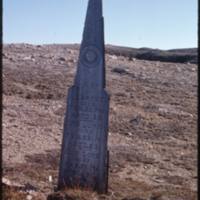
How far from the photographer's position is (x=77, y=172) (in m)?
8.52

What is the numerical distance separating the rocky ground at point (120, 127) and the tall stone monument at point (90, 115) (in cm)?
47

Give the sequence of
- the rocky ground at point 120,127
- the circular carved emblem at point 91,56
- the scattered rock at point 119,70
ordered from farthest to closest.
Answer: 1. the scattered rock at point 119,70
2. the rocky ground at point 120,127
3. the circular carved emblem at point 91,56

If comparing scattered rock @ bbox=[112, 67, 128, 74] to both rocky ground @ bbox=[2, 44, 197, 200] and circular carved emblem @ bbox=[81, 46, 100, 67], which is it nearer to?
rocky ground @ bbox=[2, 44, 197, 200]

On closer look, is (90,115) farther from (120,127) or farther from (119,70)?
(119,70)

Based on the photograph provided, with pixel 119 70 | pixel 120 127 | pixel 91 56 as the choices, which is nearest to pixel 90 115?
pixel 91 56

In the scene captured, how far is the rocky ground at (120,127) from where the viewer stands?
9484 mm

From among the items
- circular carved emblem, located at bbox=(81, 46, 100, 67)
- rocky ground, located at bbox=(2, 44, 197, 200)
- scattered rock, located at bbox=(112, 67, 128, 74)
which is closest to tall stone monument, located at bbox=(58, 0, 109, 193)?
circular carved emblem, located at bbox=(81, 46, 100, 67)

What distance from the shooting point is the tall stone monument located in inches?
327

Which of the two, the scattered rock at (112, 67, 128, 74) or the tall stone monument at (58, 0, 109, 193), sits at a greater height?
the scattered rock at (112, 67, 128, 74)

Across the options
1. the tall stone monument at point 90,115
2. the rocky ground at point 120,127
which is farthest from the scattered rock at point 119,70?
the tall stone monument at point 90,115

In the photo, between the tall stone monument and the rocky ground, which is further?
the rocky ground

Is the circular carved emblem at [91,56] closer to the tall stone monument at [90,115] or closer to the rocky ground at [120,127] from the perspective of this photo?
the tall stone monument at [90,115]

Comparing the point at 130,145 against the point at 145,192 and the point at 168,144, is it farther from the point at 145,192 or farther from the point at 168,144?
the point at 145,192

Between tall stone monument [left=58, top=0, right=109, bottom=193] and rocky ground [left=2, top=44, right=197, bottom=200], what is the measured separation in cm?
47
